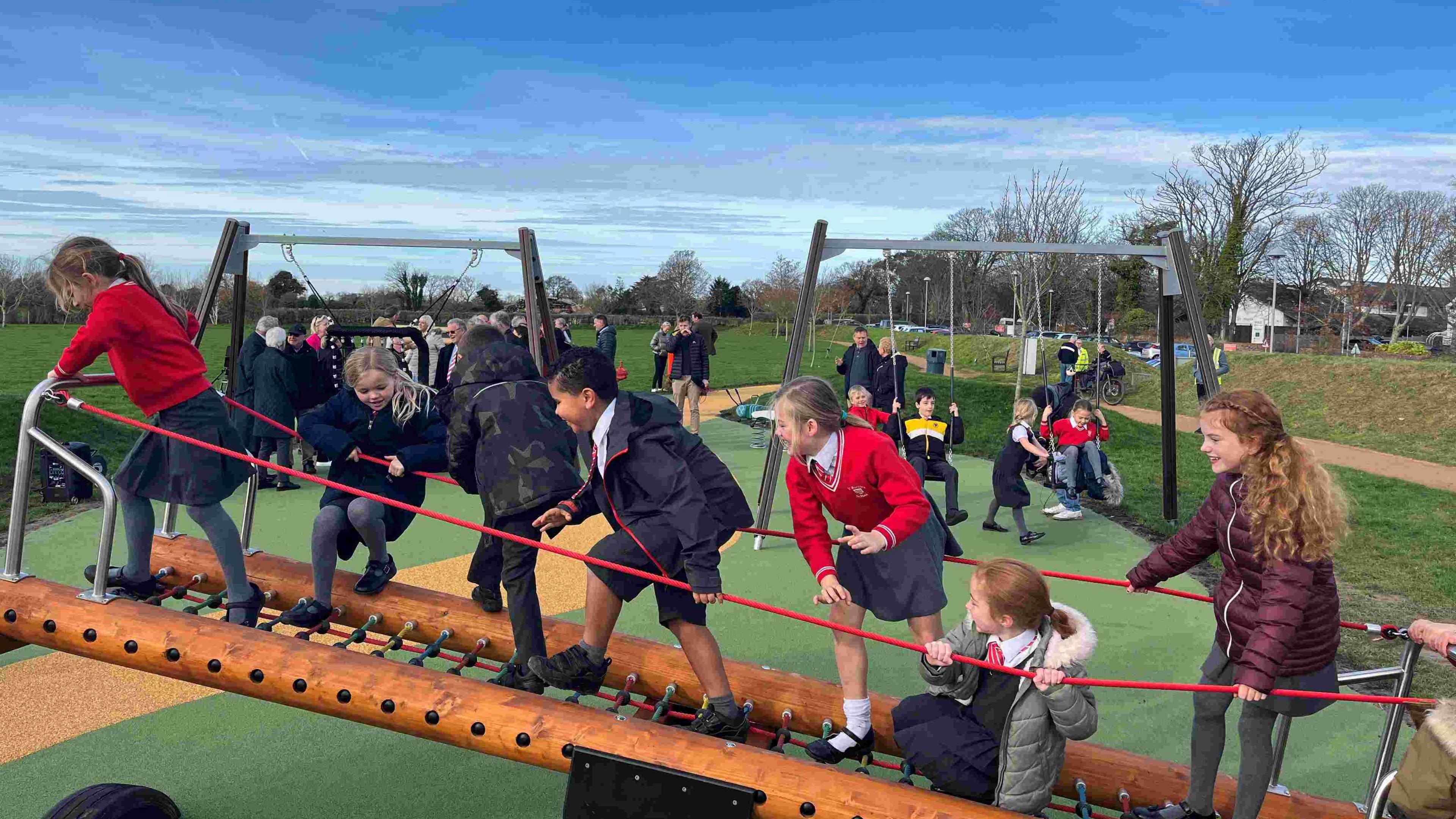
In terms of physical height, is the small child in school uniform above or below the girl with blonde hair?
below

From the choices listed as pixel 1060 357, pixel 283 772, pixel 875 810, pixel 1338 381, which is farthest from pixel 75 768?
pixel 1338 381

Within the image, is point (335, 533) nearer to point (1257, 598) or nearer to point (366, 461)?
point (366, 461)

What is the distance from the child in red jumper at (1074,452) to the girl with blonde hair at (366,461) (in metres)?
6.76

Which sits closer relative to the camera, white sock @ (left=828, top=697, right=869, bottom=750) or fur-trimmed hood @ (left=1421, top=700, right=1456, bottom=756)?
fur-trimmed hood @ (left=1421, top=700, right=1456, bottom=756)

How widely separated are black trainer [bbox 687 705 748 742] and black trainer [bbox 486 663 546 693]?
25.7 inches

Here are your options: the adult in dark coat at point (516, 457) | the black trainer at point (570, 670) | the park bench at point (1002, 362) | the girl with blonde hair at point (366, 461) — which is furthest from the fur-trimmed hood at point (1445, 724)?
the park bench at point (1002, 362)

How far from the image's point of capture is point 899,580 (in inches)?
145

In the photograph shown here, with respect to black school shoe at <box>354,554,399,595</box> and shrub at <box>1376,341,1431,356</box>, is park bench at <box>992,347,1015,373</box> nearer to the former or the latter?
shrub at <box>1376,341,1431,356</box>

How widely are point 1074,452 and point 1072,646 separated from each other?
7056mm

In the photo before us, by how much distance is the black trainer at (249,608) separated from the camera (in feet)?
14.0

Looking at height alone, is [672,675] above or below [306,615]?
below

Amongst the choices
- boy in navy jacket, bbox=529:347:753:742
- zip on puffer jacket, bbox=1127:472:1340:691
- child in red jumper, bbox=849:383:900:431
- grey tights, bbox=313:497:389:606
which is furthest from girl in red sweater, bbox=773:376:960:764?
child in red jumper, bbox=849:383:900:431

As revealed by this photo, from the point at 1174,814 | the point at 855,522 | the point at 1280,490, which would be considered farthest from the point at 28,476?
the point at 1280,490

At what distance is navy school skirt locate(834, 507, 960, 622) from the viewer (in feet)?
12.1
